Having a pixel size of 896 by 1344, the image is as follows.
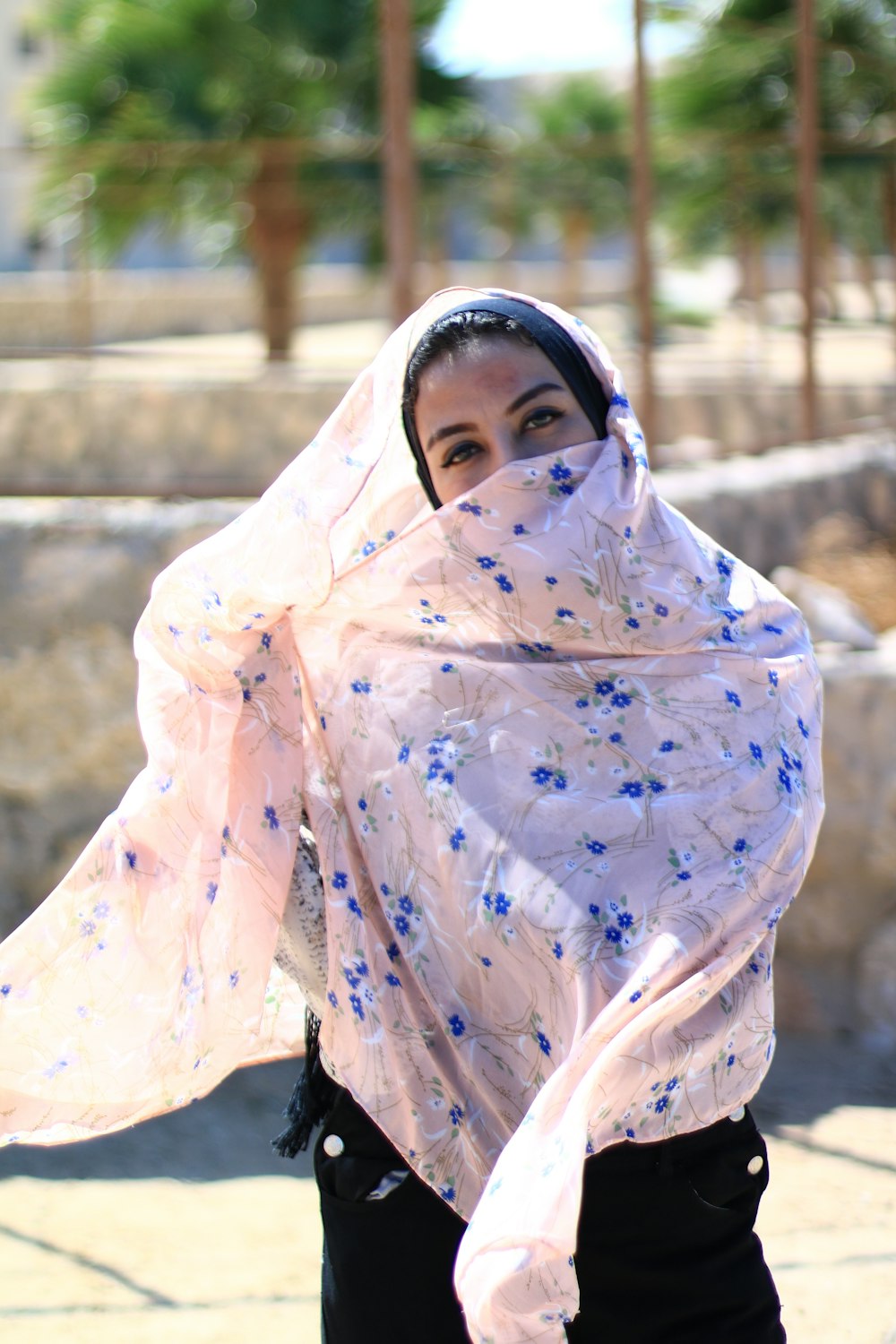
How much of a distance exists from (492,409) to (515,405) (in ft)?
0.07

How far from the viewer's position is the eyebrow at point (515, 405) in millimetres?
1357

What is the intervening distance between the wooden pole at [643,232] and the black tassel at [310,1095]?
2928 millimetres

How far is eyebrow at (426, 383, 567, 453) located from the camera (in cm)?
136

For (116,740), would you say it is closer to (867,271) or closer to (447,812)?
(447,812)

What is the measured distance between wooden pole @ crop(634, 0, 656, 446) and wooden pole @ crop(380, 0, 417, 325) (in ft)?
2.33

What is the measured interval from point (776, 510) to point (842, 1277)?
93.3 inches

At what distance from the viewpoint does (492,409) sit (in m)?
1.35

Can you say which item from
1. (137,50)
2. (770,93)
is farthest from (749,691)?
(137,50)

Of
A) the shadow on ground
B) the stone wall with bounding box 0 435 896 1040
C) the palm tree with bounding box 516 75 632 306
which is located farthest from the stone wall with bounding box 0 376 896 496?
the palm tree with bounding box 516 75 632 306

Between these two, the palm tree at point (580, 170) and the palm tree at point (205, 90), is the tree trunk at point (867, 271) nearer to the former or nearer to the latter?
the palm tree at point (580, 170)

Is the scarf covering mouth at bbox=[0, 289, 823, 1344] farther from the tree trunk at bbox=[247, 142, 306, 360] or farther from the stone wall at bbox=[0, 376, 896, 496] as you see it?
the tree trunk at bbox=[247, 142, 306, 360]

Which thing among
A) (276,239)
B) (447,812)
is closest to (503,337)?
(447,812)

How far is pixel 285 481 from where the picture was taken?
4.84 ft

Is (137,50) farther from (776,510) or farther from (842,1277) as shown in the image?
(842,1277)
